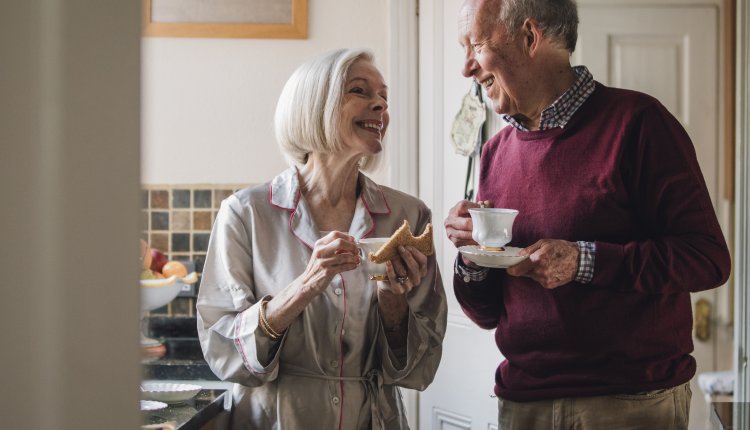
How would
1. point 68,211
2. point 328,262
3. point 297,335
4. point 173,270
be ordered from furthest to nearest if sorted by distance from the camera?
point 173,270 < point 297,335 < point 328,262 < point 68,211

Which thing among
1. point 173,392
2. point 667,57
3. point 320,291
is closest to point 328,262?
point 320,291

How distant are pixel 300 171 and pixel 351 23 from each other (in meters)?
1.35

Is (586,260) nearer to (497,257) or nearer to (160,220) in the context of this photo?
(497,257)

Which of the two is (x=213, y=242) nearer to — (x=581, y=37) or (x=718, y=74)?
(x=581, y=37)

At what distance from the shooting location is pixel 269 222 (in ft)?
5.52

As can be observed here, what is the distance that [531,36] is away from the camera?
5.17 ft

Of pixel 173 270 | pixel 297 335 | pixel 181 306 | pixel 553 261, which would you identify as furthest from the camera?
pixel 181 306

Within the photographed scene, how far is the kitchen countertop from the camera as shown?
1.57 m

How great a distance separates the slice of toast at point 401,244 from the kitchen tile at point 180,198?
164cm

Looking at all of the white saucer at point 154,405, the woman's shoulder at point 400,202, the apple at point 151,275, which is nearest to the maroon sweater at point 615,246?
the woman's shoulder at point 400,202

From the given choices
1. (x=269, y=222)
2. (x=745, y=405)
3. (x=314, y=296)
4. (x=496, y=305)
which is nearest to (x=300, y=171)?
(x=269, y=222)

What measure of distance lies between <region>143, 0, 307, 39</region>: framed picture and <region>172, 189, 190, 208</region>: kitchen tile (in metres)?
0.66

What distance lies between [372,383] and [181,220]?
1.58m

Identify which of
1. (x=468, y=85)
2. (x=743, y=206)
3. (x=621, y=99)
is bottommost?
(x=743, y=206)
